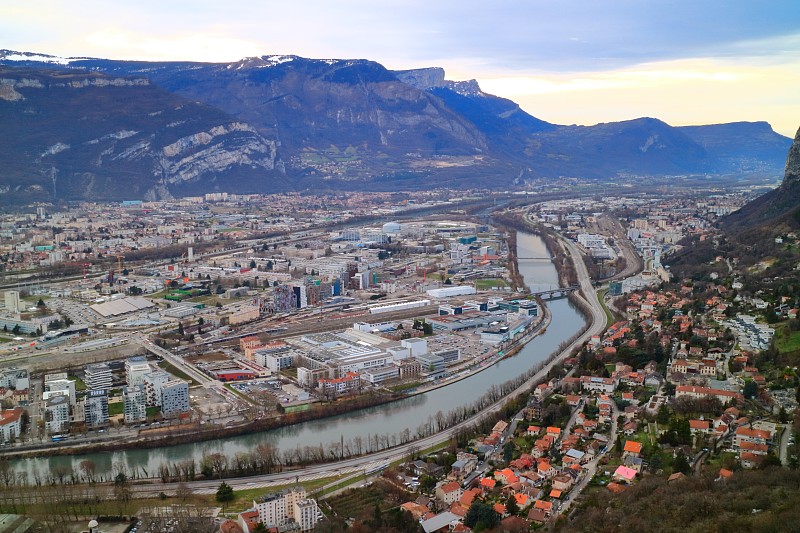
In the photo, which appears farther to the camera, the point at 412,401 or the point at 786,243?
the point at 786,243

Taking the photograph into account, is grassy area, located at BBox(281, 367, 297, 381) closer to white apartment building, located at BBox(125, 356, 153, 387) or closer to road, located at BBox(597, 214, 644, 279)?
white apartment building, located at BBox(125, 356, 153, 387)

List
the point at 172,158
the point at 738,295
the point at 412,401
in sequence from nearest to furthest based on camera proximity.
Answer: the point at 412,401 → the point at 738,295 → the point at 172,158

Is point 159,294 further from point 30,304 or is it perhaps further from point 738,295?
point 738,295

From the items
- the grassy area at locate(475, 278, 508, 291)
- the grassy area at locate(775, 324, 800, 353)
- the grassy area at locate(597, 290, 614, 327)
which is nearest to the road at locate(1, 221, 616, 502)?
the grassy area at locate(775, 324, 800, 353)

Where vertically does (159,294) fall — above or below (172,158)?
below

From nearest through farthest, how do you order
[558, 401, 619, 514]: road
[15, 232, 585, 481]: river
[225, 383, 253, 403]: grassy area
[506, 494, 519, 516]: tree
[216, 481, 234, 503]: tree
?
[506, 494, 519, 516]: tree
[558, 401, 619, 514]: road
[216, 481, 234, 503]: tree
[15, 232, 585, 481]: river
[225, 383, 253, 403]: grassy area

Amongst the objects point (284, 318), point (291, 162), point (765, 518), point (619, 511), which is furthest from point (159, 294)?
point (291, 162)

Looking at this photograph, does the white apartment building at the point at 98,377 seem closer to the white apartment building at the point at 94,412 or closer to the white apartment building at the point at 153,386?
the white apartment building at the point at 153,386
